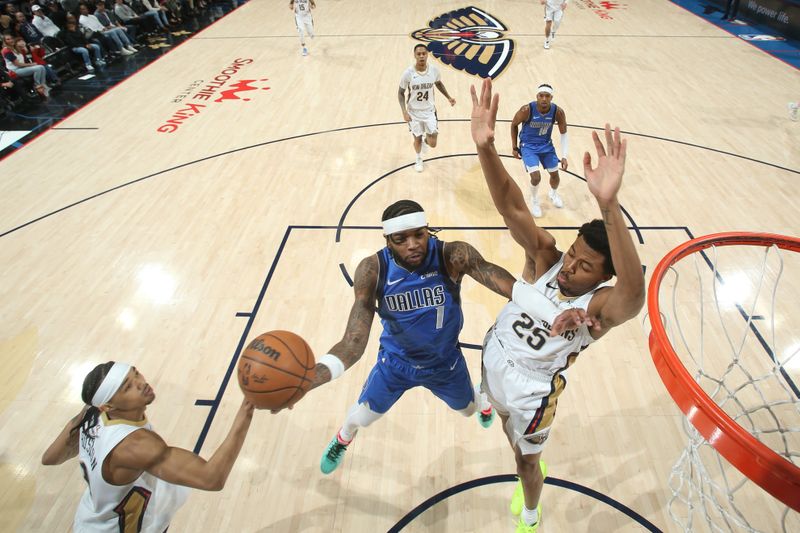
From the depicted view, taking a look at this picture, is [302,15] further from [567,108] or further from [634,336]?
[634,336]

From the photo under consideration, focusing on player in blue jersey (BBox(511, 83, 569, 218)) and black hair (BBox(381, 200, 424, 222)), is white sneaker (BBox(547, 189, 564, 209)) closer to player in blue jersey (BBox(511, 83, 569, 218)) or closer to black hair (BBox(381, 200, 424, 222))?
player in blue jersey (BBox(511, 83, 569, 218))

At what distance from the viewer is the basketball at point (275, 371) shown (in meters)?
2.38

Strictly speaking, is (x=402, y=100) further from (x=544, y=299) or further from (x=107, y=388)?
(x=107, y=388)

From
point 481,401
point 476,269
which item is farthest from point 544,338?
point 481,401

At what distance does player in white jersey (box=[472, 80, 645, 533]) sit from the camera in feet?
6.89

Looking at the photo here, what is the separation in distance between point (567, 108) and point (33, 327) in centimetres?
903

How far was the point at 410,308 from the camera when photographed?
293 centimetres

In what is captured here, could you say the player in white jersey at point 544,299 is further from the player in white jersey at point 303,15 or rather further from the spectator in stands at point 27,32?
the spectator in stands at point 27,32

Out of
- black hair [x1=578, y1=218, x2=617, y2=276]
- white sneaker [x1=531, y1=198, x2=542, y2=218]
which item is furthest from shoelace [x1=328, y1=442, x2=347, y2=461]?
white sneaker [x1=531, y1=198, x2=542, y2=218]

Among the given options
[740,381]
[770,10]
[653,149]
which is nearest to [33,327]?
[740,381]

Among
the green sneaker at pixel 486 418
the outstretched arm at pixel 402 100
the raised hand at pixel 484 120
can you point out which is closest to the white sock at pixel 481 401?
the green sneaker at pixel 486 418

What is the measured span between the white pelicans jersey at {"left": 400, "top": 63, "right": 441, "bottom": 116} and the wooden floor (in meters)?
0.88

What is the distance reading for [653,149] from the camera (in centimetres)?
800

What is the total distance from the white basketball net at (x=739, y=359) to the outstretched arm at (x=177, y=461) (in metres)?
2.47
